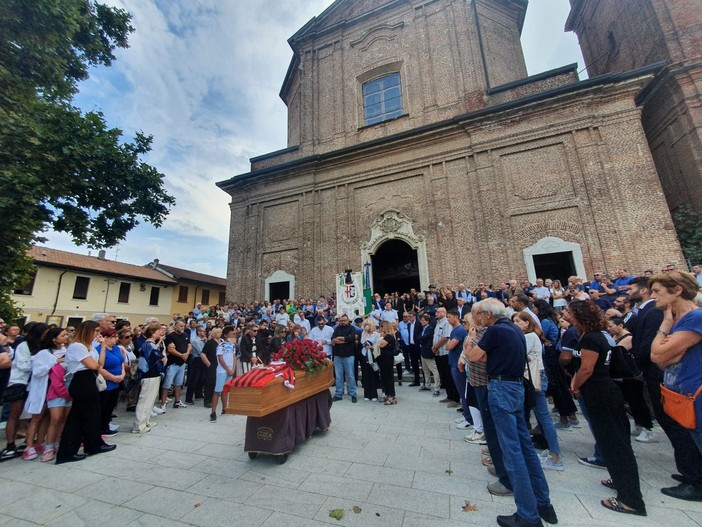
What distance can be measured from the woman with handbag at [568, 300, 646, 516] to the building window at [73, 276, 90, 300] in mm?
28819

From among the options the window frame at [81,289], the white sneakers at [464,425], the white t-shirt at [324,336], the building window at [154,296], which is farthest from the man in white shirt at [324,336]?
the building window at [154,296]

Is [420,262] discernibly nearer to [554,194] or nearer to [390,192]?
[390,192]

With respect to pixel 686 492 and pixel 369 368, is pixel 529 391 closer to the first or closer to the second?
pixel 686 492

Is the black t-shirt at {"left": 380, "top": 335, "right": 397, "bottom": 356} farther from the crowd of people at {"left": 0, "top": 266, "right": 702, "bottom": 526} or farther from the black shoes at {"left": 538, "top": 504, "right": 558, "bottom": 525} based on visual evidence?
the black shoes at {"left": 538, "top": 504, "right": 558, "bottom": 525}

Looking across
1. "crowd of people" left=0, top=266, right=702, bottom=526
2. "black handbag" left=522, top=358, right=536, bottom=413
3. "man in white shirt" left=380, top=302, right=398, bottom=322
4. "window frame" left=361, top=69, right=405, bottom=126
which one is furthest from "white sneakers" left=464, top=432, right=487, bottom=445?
"window frame" left=361, top=69, right=405, bottom=126

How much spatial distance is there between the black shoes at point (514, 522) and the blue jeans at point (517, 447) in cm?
4

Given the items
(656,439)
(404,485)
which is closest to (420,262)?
(656,439)

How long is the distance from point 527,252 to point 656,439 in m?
9.28

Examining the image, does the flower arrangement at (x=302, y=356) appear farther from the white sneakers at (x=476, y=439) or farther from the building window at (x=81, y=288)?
the building window at (x=81, y=288)

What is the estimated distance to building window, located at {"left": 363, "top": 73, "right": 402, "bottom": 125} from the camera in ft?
58.2

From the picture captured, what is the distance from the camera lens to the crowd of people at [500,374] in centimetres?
278

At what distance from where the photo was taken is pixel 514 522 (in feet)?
8.61

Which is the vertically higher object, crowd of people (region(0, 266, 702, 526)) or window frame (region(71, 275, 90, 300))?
window frame (region(71, 275, 90, 300))

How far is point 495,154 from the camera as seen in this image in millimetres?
14062
